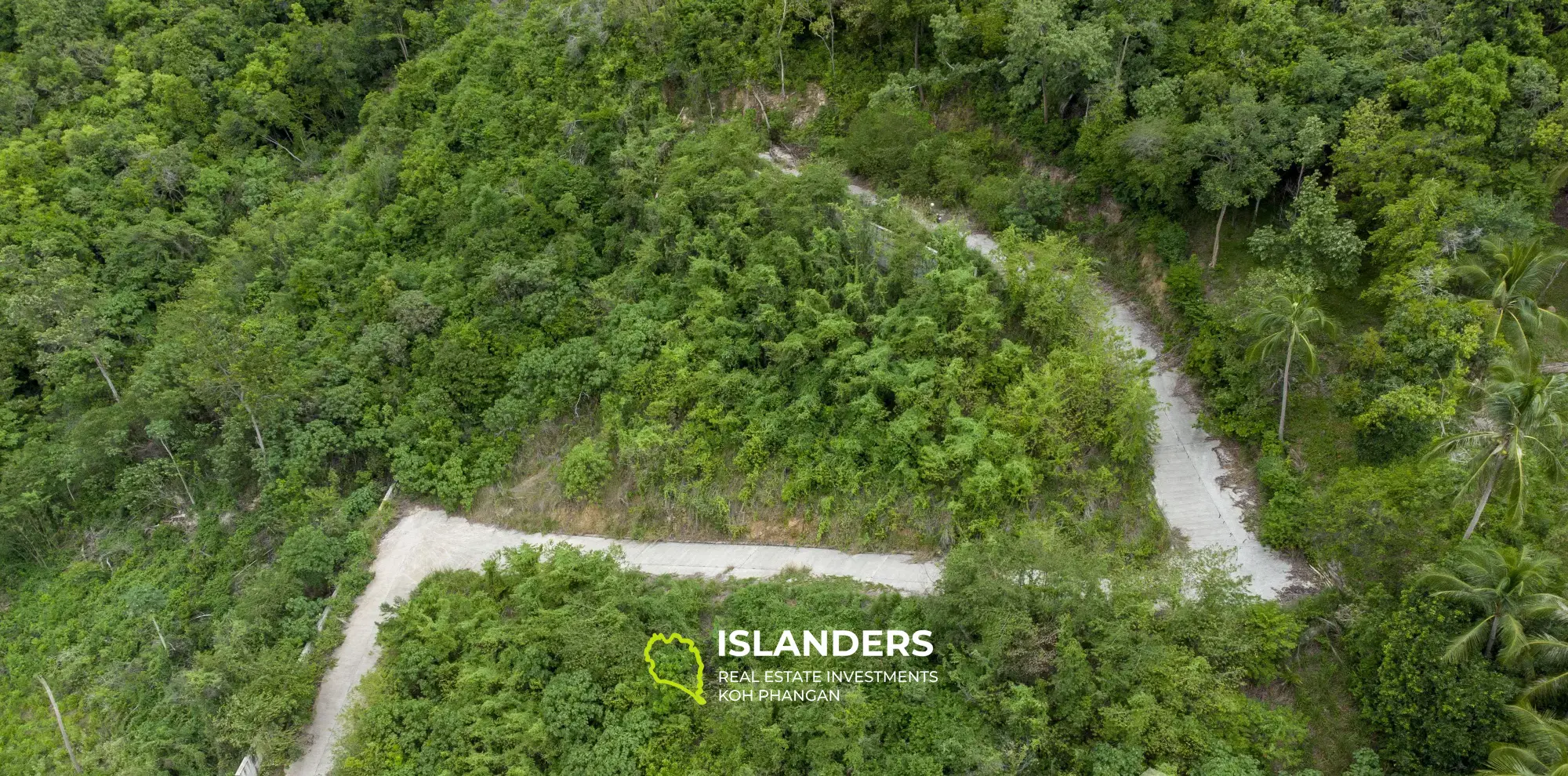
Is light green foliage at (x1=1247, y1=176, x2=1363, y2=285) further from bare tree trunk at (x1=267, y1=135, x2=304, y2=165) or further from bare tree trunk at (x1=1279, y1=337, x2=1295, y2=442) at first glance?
bare tree trunk at (x1=267, y1=135, x2=304, y2=165)

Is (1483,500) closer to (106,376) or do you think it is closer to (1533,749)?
(1533,749)

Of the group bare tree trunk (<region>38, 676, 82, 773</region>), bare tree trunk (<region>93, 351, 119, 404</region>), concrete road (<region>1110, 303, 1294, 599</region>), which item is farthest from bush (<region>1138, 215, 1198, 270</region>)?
bare tree trunk (<region>93, 351, 119, 404</region>)

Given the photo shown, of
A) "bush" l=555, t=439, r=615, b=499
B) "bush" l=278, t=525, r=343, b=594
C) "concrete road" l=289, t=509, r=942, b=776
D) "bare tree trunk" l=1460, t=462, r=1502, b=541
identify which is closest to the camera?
"bare tree trunk" l=1460, t=462, r=1502, b=541

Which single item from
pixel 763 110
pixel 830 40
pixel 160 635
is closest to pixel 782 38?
pixel 830 40

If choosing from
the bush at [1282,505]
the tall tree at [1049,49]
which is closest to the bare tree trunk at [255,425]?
the tall tree at [1049,49]

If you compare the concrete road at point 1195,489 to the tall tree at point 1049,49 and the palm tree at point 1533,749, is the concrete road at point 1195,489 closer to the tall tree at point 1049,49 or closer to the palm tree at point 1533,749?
the palm tree at point 1533,749
